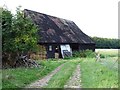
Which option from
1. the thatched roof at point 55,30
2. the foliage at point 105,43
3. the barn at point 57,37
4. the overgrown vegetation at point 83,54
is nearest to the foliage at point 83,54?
the overgrown vegetation at point 83,54

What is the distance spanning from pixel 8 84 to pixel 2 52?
875cm

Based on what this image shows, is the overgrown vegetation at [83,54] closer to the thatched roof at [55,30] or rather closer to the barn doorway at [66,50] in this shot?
the barn doorway at [66,50]

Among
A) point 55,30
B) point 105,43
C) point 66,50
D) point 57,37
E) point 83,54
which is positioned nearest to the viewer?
point 66,50

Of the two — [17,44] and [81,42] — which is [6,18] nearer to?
[17,44]

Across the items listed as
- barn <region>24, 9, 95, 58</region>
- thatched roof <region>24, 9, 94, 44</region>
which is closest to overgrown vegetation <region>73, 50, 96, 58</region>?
barn <region>24, 9, 95, 58</region>

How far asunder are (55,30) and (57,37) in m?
1.95

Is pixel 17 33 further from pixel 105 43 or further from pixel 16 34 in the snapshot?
pixel 105 43

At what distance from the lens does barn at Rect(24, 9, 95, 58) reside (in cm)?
4172

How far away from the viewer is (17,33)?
77.4 feet

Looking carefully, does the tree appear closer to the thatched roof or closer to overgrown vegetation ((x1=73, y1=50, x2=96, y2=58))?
the thatched roof

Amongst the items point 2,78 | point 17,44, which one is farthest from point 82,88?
point 17,44

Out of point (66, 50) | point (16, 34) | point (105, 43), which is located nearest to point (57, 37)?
point (66, 50)

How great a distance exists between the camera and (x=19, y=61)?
80.4ft

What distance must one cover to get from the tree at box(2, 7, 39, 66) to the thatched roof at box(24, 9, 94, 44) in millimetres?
15379
